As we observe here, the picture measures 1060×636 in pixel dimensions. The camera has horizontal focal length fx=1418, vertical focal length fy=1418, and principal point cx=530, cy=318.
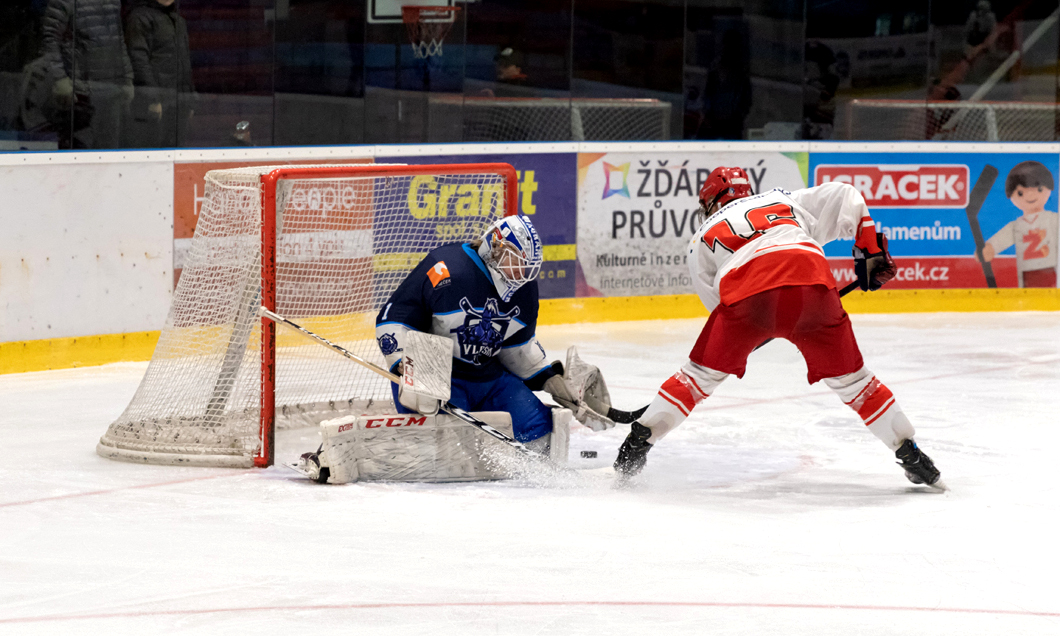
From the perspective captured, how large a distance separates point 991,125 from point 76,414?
616 centimetres

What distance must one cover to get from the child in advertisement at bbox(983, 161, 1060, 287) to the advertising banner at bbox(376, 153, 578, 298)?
2.65 m

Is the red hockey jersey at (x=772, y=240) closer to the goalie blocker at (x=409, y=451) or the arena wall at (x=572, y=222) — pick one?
the goalie blocker at (x=409, y=451)

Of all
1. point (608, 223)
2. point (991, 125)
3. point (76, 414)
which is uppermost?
point (991, 125)

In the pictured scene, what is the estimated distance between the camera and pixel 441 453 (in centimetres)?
428

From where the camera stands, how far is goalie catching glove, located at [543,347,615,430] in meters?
4.56

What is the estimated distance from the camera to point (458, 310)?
431 centimetres

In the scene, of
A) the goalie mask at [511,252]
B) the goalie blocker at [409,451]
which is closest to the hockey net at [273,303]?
the goalie blocker at [409,451]

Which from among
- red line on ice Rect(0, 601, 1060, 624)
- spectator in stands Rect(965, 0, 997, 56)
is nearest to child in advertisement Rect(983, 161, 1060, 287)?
spectator in stands Rect(965, 0, 997, 56)

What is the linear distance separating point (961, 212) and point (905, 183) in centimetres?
40

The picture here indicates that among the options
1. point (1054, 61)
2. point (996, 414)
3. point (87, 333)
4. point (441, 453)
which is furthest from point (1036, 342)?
point (87, 333)

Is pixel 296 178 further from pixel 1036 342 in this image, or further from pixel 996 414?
pixel 1036 342

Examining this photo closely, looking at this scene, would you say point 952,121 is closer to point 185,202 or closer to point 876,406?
point 185,202

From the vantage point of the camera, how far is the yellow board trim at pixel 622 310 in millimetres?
6109

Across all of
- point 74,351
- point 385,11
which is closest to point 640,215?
point 385,11
